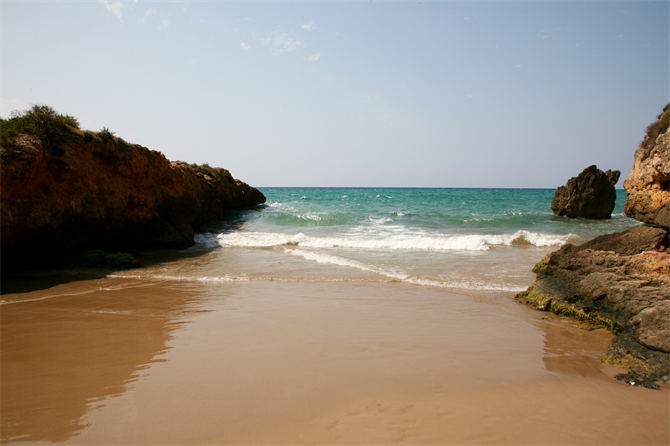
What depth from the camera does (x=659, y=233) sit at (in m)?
5.42

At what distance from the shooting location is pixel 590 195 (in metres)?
23.2

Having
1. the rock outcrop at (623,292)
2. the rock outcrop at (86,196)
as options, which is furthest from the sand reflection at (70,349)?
the rock outcrop at (623,292)

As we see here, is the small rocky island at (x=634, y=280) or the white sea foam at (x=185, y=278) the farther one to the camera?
the white sea foam at (x=185, y=278)

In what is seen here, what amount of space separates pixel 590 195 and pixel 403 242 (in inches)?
702

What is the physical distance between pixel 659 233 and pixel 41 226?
12425mm

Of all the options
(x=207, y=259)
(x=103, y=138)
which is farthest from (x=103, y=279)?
(x=103, y=138)

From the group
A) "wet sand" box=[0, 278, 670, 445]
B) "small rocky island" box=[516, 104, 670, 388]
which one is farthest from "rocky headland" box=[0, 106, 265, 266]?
"small rocky island" box=[516, 104, 670, 388]

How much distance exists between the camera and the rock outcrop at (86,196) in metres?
7.88

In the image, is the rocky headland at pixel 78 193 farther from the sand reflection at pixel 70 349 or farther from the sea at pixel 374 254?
the sand reflection at pixel 70 349

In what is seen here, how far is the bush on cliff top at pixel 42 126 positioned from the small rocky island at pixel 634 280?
37.1 ft

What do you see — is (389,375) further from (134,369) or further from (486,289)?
(486,289)

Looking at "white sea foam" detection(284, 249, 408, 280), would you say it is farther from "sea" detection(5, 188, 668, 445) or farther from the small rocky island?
the small rocky island

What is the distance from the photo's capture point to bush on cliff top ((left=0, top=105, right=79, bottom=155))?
802 cm

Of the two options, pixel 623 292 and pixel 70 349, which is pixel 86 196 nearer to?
pixel 70 349
